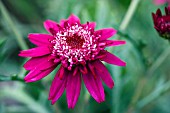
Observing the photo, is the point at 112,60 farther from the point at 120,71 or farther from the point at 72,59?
the point at 120,71

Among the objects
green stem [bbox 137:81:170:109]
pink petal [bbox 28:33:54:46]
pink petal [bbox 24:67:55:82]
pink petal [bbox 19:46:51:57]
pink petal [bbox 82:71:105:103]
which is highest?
pink petal [bbox 28:33:54:46]

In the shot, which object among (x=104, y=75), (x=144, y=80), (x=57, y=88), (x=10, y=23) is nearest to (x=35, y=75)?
(x=57, y=88)

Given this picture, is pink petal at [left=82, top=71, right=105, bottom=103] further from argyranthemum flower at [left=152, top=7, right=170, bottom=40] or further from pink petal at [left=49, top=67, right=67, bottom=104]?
argyranthemum flower at [left=152, top=7, right=170, bottom=40]

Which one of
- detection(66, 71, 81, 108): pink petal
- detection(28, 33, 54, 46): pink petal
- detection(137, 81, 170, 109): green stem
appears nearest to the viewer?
detection(66, 71, 81, 108): pink petal

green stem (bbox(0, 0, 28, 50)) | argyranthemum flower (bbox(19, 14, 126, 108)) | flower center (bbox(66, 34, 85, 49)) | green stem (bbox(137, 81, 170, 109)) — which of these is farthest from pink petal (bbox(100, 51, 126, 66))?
green stem (bbox(0, 0, 28, 50))

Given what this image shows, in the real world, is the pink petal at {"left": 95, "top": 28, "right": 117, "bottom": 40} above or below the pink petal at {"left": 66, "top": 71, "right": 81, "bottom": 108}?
above

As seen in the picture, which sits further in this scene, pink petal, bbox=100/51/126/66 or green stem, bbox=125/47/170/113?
green stem, bbox=125/47/170/113

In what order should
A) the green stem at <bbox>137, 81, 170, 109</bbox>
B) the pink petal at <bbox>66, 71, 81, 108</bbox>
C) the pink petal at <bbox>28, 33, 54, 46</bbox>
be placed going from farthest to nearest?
1. the green stem at <bbox>137, 81, 170, 109</bbox>
2. the pink petal at <bbox>28, 33, 54, 46</bbox>
3. the pink petal at <bbox>66, 71, 81, 108</bbox>
